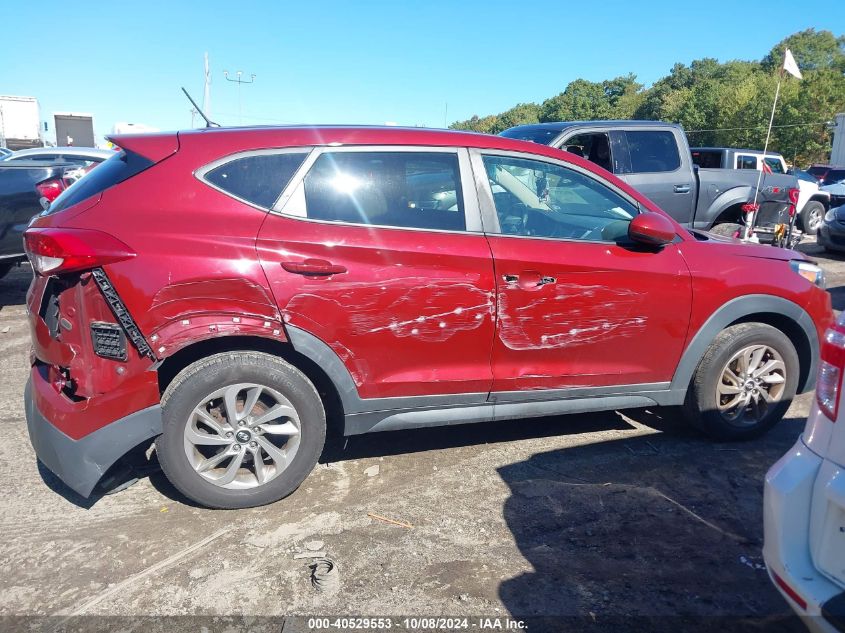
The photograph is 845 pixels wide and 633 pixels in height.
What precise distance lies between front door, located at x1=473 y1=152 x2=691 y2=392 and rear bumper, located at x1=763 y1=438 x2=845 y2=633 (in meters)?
1.50

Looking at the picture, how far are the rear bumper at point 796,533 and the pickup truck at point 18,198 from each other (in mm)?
7327

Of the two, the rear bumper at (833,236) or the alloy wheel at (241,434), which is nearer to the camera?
the alloy wheel at (241,434)

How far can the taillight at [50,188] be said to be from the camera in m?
7.02

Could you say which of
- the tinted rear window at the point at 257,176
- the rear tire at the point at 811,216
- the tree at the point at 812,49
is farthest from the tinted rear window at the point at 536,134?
the tree at the point at 812,49

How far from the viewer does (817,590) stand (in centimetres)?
189

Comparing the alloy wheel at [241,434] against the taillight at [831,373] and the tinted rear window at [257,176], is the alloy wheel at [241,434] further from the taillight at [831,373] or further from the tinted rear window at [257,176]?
the taillight at [831,373]

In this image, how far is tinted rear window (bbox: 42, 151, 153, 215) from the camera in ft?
9.96

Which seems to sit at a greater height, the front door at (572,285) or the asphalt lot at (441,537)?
the front door at (572,285)

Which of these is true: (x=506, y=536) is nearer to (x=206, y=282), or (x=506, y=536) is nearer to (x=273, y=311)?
(x=273, y=311)

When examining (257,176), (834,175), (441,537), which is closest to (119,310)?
(257,176)

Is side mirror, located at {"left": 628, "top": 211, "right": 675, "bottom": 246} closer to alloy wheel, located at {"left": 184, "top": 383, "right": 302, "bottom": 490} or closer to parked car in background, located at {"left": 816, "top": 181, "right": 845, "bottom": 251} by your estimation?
alloy wheel, located at {"left": 184, "top": 383, "right": 302, "bottom": 490}

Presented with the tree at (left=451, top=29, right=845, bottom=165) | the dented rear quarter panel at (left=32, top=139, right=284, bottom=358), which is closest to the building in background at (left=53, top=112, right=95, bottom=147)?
the tree at (left=451, top=29, right=845, bottom=165)

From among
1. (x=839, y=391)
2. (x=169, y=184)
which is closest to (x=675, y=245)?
(x=839, y=391)

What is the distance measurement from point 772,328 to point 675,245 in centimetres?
87
